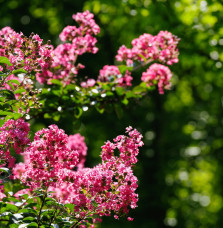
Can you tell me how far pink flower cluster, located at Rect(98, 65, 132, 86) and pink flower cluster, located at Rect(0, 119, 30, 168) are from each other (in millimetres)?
1572

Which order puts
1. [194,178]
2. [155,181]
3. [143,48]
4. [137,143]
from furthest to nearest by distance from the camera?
[194,178] → [155,181] → [143,48] → [137,143]

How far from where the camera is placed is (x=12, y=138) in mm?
2340

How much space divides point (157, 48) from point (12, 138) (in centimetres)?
213

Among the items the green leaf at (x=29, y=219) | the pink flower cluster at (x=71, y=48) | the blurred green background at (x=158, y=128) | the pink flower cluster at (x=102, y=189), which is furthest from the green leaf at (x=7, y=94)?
the blurred green background at (x=158, y=128)

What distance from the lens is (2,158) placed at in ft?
7.86

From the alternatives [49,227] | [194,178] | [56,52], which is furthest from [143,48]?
[194,178]

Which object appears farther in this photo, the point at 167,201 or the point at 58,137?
the point at 167,201

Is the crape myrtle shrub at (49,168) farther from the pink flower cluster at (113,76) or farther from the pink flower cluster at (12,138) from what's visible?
the pink flower cluster at (113,76)

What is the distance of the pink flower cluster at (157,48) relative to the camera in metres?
3.84

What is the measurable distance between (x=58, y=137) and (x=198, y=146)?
1176cm

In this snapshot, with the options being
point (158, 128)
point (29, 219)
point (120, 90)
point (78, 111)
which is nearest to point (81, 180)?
point (29, 219)

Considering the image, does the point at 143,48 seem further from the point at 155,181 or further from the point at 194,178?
the point at 194,178

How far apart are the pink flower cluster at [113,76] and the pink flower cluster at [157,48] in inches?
7.9

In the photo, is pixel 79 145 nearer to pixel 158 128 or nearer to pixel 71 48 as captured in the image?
pixel 71 48
